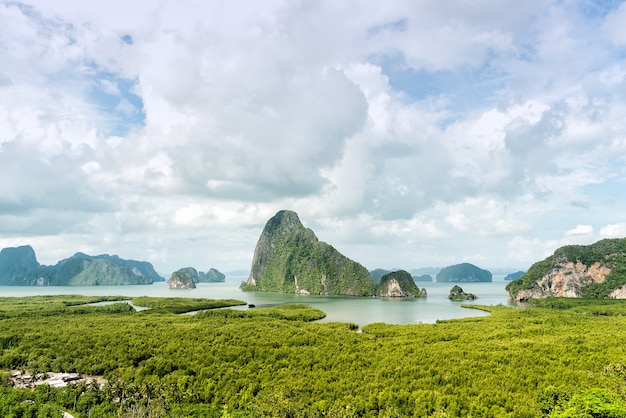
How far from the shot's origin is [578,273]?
101938 mm

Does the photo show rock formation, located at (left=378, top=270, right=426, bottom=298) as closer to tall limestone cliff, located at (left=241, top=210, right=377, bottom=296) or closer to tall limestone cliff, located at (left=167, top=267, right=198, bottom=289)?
tall limestone cliff, located at (left=241, top=210, right=377, bottom=296)

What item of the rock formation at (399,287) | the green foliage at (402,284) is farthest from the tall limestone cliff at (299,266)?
the rock formation at (399,287)

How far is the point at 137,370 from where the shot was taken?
30312 millimetres

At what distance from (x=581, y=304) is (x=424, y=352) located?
67.1 metres

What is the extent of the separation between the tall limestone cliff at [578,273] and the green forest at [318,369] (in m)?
59.4

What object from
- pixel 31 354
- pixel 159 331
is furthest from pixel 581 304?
pixel 31 354

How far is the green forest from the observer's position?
2136 centimetres

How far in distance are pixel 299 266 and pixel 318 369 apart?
11425cm

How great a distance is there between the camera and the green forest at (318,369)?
21359 mm

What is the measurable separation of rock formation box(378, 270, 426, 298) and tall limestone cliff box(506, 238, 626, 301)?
89.5 feet

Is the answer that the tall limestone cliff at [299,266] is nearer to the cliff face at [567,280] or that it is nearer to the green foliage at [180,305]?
the cliff face at [567,280]

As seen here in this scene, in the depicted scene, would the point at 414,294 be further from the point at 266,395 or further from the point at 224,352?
the point at 266,395

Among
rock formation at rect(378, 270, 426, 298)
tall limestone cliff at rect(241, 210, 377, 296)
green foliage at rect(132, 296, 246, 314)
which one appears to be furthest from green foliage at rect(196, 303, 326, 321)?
tall limestone cliff at rect(241, 210, 377, 296)

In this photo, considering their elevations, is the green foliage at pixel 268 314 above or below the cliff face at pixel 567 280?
below
